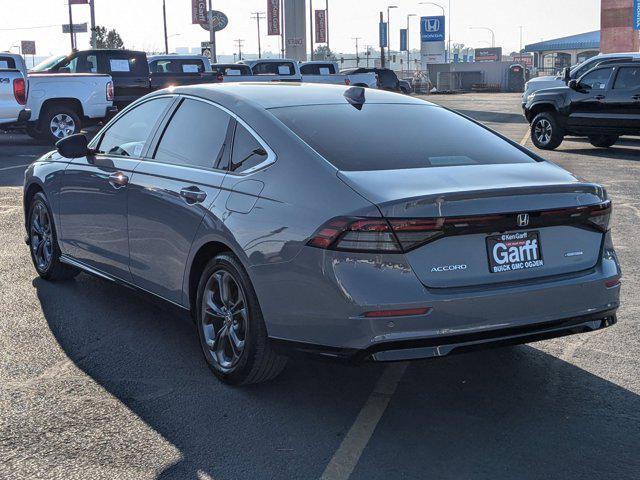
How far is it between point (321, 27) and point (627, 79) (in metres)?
82.9

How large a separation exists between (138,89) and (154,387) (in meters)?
19.6

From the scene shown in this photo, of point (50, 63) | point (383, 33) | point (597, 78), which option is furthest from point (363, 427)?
point (383, 33)

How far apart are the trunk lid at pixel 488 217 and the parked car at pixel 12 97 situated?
48.8 feet

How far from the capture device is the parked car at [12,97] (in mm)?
17453

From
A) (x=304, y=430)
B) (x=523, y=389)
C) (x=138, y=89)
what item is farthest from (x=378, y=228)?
(x=138, y=89)

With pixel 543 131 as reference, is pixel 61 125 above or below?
above

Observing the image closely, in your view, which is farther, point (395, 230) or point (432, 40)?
point (432, 40)

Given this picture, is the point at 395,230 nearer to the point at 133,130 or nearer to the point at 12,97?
the point at 133,130

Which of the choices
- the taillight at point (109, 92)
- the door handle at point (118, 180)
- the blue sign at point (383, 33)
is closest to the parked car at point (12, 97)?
the taillight at point (109, 92)

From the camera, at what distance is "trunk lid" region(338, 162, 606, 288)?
395 centimetres

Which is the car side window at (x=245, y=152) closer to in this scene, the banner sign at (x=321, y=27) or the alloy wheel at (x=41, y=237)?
the alloy wheel at (x=41, y=237)

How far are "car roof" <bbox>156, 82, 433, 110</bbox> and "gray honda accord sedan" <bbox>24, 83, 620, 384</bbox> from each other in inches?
0.8

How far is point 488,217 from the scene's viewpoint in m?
4.01

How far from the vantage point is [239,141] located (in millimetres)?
4824
